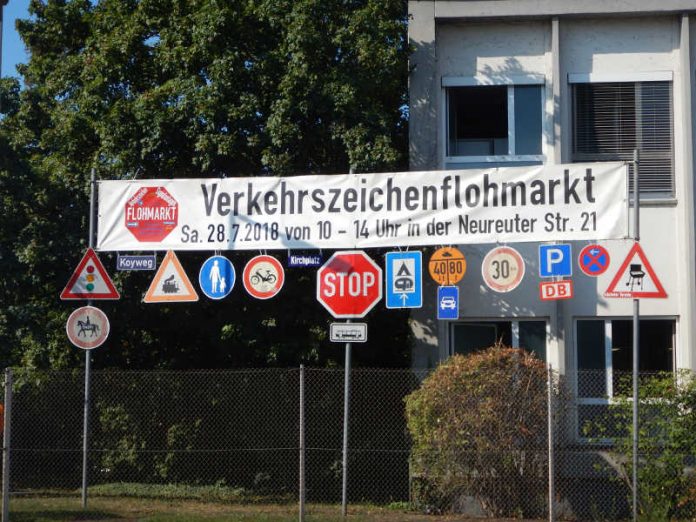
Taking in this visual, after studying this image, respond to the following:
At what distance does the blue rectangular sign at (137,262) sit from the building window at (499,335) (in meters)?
4.98

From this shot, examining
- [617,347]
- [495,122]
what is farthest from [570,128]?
[617,347]

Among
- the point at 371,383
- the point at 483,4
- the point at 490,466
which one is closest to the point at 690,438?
the point at 490,466

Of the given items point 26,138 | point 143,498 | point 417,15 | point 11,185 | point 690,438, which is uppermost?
point 417,15

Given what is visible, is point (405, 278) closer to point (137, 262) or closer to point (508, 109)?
point (137, 262)

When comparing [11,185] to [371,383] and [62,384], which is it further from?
[371,383]

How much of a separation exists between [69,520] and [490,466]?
554 centimetres

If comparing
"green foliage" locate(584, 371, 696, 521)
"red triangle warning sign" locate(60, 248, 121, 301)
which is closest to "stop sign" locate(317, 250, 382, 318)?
"red triangle warning sign" locate(60, 248, 121, 301)

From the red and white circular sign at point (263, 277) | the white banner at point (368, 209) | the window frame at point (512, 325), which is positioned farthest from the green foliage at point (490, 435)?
the red and white circular sign at point (263, 277)

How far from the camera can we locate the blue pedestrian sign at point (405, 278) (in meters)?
13.4

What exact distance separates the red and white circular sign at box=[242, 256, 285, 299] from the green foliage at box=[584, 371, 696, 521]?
4.94 meters

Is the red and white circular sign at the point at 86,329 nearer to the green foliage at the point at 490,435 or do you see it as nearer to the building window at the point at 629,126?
the green foliage at the point at 490,435

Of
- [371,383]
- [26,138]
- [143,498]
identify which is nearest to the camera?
[143,498]

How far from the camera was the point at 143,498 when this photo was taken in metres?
14.1

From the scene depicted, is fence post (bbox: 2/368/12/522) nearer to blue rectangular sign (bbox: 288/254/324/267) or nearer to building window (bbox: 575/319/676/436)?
blue rectangular sign (bbox: 288/254/324/267)
